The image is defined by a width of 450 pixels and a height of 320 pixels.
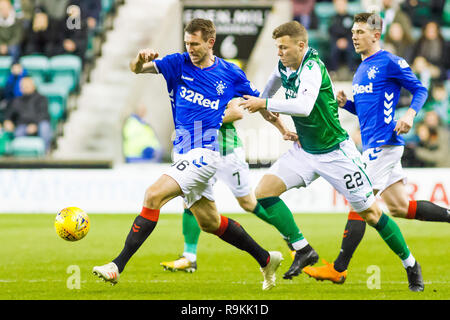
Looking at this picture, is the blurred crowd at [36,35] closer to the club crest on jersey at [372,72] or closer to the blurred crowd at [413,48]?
the blurred crowd at [413,48]

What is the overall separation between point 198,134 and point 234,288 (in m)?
1.38

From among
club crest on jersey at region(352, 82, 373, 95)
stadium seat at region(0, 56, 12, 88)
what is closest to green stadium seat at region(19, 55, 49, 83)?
stadium seat at region(0, 56, 12, 88)

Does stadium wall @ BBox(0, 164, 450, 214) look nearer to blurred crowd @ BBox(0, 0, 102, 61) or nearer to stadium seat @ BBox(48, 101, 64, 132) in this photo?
stadium seat @ BBox(48, 101, 64, 132)

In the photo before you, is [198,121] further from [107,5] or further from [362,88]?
[107,5]

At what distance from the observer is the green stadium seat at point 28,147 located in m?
16.6

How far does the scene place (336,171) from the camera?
692cm

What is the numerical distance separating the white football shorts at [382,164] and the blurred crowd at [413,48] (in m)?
8.49

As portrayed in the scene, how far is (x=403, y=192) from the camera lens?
7445mm

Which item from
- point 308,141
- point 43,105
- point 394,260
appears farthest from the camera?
point 43,105

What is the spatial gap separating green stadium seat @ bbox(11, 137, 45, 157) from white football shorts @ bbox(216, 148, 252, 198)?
8749 millimetres

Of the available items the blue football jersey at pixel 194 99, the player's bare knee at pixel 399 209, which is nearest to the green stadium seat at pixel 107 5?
the blue football jersey at pixel 194 99

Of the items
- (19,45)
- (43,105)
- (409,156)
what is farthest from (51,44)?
(409,156)

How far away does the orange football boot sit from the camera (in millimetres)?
7047

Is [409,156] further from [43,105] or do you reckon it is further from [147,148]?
[43,105]
